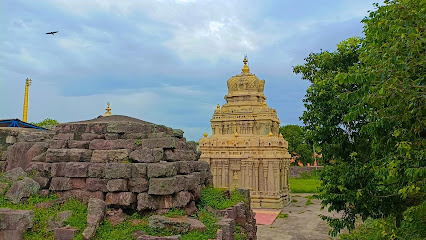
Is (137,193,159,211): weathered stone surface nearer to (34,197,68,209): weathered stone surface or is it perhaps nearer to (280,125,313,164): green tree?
(34,197,68,209): weathered stone surface

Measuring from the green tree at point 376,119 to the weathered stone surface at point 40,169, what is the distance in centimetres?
691

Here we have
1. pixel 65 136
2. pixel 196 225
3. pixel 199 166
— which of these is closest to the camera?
pixel 196 225

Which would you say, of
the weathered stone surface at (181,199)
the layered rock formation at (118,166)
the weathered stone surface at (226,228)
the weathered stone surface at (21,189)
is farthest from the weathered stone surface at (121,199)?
the weathered stone surface at (226,228)

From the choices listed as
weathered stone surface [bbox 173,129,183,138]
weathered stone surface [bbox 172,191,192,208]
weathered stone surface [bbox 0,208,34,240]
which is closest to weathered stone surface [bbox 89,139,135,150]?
weathered stone surface [bbox 172,191,192,208]

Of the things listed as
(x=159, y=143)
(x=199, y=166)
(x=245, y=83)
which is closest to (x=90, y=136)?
(x=159, y=143)

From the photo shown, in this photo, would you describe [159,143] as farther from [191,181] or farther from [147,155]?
[191,181]

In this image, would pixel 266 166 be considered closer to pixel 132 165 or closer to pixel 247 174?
pixel 247 174

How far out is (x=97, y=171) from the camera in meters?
7.59

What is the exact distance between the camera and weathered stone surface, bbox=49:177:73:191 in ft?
25.2

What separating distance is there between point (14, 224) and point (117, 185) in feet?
6.82

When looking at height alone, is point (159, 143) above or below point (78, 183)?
above

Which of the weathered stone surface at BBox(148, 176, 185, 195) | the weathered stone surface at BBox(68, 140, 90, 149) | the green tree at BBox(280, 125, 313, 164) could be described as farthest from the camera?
the green tree at BBox(280, 125, 313, 164)

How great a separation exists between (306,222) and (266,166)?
563 centimetres

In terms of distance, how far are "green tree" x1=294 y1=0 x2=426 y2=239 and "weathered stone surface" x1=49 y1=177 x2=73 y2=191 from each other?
6.25 meters
